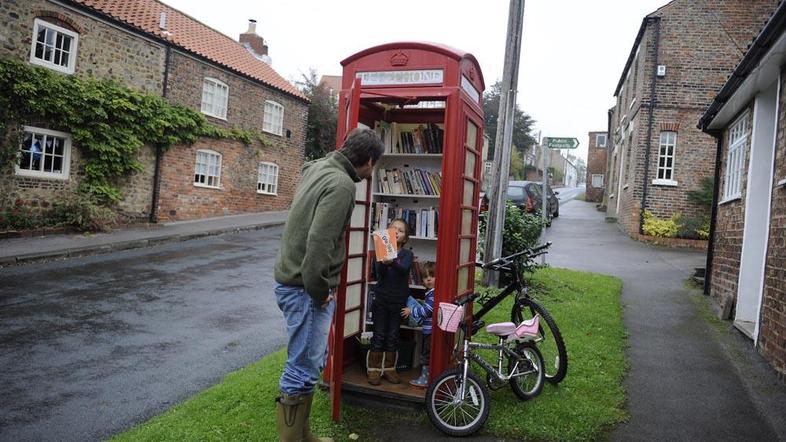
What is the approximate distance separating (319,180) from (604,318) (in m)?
5.57

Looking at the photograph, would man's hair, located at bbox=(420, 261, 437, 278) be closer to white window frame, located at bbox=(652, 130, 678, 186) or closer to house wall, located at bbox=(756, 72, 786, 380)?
house wall, located at bbox=(756, 72, 786, 380)

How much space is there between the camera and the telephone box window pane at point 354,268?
194 inches

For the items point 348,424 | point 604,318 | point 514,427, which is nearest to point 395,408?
point 348,424

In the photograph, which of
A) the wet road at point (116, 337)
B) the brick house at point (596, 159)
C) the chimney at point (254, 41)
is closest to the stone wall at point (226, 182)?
the chimney at point (254, 41)

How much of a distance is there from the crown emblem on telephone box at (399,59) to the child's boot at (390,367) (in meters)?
2.54

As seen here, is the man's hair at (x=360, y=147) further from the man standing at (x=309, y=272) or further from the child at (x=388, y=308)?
the child at (x=388, y=308)

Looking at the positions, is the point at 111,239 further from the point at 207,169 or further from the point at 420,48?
the point at 420,48

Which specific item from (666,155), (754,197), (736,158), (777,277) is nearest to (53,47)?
(736,158)

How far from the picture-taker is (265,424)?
417 centimetres

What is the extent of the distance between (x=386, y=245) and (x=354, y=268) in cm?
47

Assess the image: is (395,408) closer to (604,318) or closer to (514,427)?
(514,427)

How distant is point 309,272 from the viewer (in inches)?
130

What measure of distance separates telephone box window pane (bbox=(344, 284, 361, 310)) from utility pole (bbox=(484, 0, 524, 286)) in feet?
13.5

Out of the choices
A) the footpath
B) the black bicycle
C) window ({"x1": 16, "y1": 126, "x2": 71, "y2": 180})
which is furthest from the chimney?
the black bicycle
